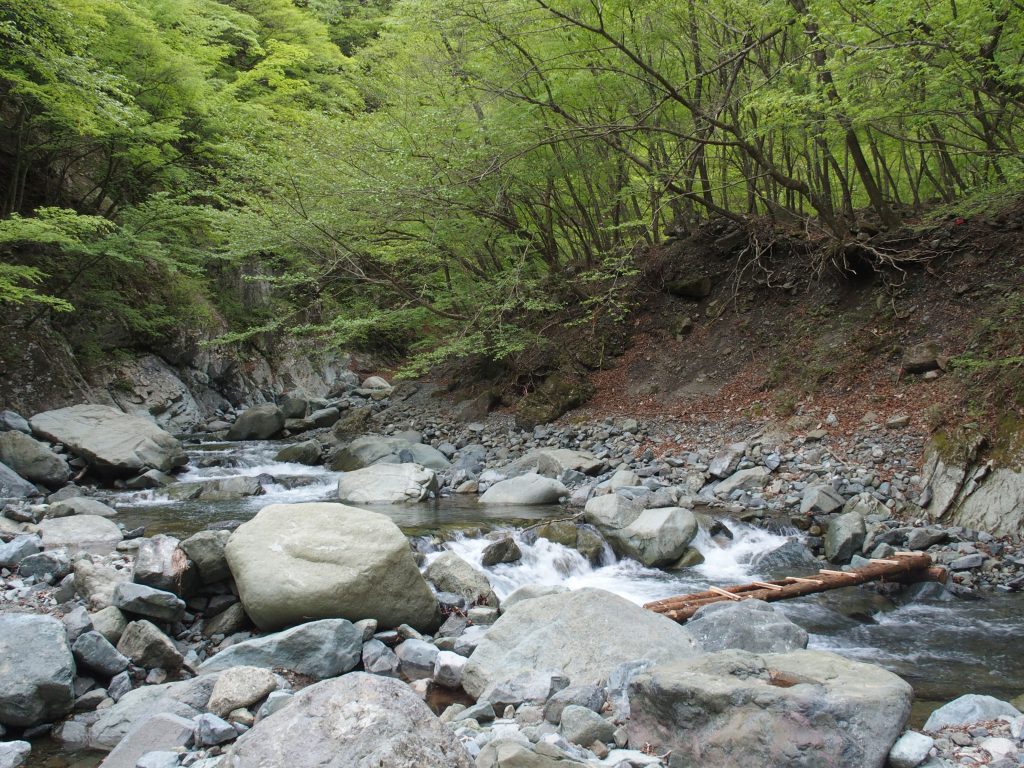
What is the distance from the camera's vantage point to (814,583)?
18.5ft

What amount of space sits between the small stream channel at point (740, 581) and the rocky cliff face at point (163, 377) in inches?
152

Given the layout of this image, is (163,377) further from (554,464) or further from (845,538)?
(845,538)

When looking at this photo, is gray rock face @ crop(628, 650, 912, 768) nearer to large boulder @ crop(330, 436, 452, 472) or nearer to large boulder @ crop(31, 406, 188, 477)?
large boulder @ crop(330, 436, 452, 472)

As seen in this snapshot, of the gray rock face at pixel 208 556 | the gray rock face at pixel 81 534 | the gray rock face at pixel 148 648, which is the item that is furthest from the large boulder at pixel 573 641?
the gray rock face at pixel 81 534

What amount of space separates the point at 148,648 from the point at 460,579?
2.43 metres

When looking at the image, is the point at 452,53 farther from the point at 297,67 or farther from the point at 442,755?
the point at 297,67

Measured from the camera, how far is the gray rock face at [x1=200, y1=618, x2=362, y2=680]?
4.27 meters

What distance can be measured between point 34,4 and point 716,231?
1251cm

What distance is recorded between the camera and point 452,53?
38.6 ft

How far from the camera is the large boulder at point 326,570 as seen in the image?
4.76 meters

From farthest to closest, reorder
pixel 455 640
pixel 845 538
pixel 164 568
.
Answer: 1. pixel 845 538
2. pixel 164 568
3. pixel 455 640

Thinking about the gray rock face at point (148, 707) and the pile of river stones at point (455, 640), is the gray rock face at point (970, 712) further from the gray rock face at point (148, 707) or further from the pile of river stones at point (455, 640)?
the gray rock face at point (148, 707)

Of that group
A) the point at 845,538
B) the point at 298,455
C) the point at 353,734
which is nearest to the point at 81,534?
the point at 353,734

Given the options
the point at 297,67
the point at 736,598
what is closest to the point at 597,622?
the point at 736,598
